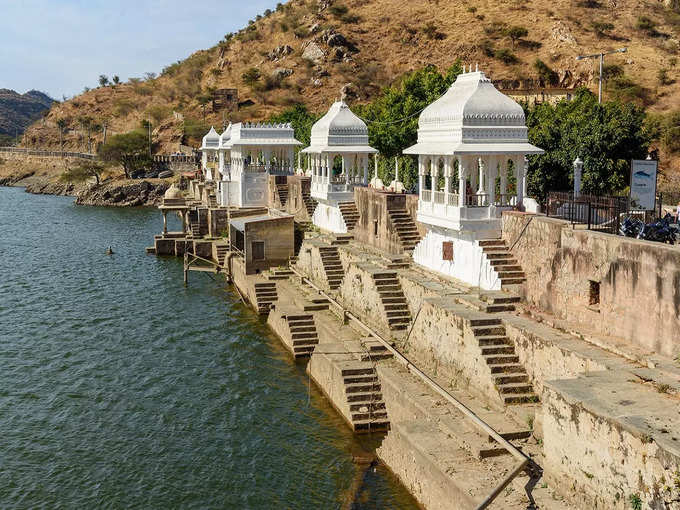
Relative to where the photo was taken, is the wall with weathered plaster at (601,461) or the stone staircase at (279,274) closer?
the wall with weathered plaster at (601,461)

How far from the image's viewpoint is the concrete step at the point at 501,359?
15.4 metres

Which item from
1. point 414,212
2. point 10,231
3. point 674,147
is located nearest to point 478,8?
point 674,147

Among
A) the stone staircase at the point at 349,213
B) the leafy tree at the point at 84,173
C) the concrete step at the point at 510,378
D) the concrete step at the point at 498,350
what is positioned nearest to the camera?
the concrete step at the point at 510,378

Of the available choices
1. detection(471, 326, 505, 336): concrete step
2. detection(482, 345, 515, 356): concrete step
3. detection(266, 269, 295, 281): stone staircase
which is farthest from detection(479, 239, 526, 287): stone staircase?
detection(266, 269, 295, 281): stone staircase

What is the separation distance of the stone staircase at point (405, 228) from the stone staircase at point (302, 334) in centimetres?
405

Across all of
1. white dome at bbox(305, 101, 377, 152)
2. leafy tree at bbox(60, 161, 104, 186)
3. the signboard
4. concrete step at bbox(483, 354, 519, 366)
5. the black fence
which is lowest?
concrete step at bbox(483, 354, 519, 366)

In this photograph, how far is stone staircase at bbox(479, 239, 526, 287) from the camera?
59.6 ft

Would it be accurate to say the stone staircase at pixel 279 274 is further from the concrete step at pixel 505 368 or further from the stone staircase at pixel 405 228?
the concrete step at pixel 505 368

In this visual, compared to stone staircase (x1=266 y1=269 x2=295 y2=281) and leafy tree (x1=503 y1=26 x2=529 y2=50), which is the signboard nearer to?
stone staircase (x1=266 y1=269 x2=295 y2=281)

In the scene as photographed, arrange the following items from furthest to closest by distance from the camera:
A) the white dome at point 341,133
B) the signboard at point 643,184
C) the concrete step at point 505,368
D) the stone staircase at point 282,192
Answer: the stone staircase at point 282,192 → the white dome at point 341,133 → the signboard at point 643,184 → the concrete step at point 505,368

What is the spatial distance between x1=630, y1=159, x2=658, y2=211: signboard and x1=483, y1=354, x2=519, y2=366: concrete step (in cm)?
512

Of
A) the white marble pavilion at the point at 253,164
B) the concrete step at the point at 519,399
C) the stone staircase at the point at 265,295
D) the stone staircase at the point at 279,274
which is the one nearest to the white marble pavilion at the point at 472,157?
the concrete step at the point at 519,399

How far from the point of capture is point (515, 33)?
8444 centimetres

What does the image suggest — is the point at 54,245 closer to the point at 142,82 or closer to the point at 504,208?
the point at 504,208
